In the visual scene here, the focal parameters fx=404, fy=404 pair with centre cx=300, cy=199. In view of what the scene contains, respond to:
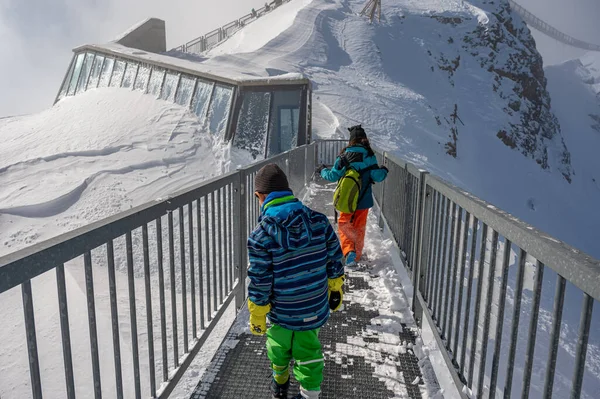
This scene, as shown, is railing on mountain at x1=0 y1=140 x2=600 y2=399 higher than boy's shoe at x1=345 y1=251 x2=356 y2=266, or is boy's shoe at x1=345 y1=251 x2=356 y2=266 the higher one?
railing on mountain at x1=0 y1=140 x2=600 y2=399

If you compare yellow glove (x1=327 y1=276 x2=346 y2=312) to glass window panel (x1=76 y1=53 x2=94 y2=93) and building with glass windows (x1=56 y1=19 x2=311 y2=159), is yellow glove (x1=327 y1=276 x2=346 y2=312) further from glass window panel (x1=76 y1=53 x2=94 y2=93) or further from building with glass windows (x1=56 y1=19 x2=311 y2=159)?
glass window panel (x1=76 y1=53 x2=94 y2=93)

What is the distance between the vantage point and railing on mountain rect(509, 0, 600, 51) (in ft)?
303

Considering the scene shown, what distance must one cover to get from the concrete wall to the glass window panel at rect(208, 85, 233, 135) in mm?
17475

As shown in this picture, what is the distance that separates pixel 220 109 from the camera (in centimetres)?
1731

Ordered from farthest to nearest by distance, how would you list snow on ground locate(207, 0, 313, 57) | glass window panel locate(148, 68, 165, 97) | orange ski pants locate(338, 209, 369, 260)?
snow on ground locate(207, 0, 313, 57)
glass window panel locate(148, 68, 165, 97)
orange ski pants locate(338, 209, 369, 260)

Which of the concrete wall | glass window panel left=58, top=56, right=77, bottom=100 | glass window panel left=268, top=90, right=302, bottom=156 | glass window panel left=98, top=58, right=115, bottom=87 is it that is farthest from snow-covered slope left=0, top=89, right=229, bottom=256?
the concrete wall

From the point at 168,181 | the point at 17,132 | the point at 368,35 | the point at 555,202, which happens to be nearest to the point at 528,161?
the point at 555,202

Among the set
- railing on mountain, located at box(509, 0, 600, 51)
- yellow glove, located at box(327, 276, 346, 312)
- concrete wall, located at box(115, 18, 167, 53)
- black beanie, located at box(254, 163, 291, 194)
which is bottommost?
yellow glove, located at box(327, 276, 346, 312)

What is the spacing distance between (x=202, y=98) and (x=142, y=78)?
493 cm

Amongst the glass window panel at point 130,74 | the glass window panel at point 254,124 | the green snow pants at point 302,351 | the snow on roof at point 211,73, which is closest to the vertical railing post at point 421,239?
the green snow pants at point 302,351

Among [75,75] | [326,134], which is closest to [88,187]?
[326,134]

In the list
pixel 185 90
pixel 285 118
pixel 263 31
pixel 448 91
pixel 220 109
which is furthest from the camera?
pixel 263 31

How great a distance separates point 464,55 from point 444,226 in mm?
58501

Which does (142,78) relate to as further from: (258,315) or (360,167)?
(258,315)
